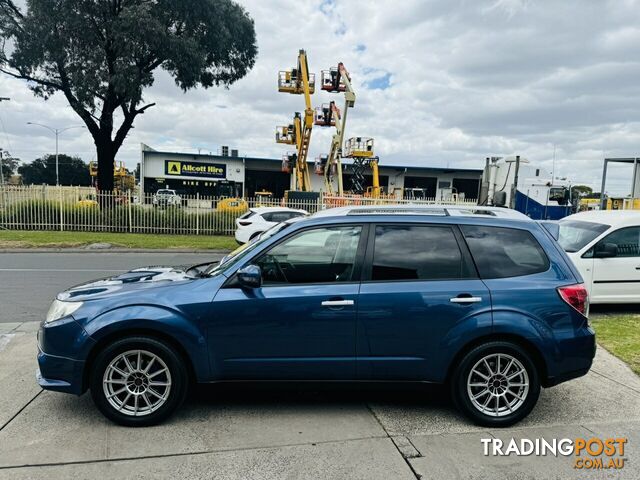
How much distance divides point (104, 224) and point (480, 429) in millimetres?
19835

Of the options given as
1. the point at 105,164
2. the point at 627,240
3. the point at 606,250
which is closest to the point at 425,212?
Result: the point at 606,250

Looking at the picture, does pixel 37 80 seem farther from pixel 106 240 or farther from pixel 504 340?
pixel 504 340

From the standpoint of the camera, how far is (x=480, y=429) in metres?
3.65

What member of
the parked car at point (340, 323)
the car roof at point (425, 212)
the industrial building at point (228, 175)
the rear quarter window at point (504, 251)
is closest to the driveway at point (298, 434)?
the parked car at point (340, 323)

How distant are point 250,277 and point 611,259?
21.1ft

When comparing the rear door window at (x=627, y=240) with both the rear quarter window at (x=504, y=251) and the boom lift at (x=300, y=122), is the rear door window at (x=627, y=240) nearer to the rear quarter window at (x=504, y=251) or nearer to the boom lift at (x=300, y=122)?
the rear quarter window at (x=504, y=251)

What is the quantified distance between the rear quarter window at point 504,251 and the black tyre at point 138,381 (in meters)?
2.59

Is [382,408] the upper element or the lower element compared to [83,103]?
lower

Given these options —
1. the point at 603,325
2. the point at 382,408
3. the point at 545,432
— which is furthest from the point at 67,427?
the point at 603,325

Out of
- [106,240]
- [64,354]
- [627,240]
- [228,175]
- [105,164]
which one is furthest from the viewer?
[228,175]

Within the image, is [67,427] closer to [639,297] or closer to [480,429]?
[480,429]

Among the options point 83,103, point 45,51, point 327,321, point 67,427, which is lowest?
point 67,427

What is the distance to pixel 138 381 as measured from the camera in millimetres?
3549

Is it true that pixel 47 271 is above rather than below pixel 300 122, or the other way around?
below
